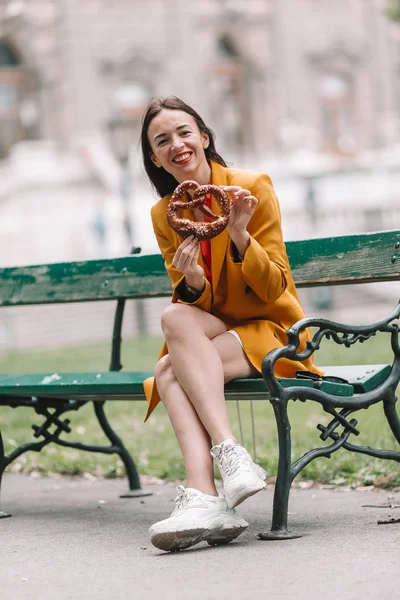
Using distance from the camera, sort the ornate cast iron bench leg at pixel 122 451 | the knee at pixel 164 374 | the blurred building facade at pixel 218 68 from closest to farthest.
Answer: the knee at pixel 164 374, the ornate cast iron bench leg at pixel 122 451, the blurred building facade at pixel 218 68

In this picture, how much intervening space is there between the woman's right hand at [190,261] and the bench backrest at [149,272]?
30.5 inches

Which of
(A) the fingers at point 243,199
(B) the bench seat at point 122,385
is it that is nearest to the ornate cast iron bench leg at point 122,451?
(B) the bench seat at point 122,385

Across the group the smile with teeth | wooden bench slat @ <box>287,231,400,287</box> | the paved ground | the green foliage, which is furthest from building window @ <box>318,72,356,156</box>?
the smile with teeth

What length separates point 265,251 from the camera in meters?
4.27

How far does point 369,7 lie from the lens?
40219 millimetres

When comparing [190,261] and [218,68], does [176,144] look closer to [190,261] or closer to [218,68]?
[190,261]

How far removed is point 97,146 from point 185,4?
7297 mm

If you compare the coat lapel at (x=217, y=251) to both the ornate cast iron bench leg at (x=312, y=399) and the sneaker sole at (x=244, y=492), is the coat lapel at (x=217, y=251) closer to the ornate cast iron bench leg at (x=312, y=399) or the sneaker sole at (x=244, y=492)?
the ornate cast iron bench leg at (x=312, y=399)

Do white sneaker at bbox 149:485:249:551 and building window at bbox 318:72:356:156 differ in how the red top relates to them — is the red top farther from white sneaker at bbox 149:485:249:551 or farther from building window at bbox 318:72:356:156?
building window at bbox 318:72:356:156

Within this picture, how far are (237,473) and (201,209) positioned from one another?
0.98 metres

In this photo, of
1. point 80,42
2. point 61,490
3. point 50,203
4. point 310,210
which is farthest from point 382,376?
point 80,42

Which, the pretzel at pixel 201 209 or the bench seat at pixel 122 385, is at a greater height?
the pretzel at pixel 201 209

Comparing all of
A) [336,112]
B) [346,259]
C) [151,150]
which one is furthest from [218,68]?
[151,150]

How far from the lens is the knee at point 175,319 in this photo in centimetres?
415
